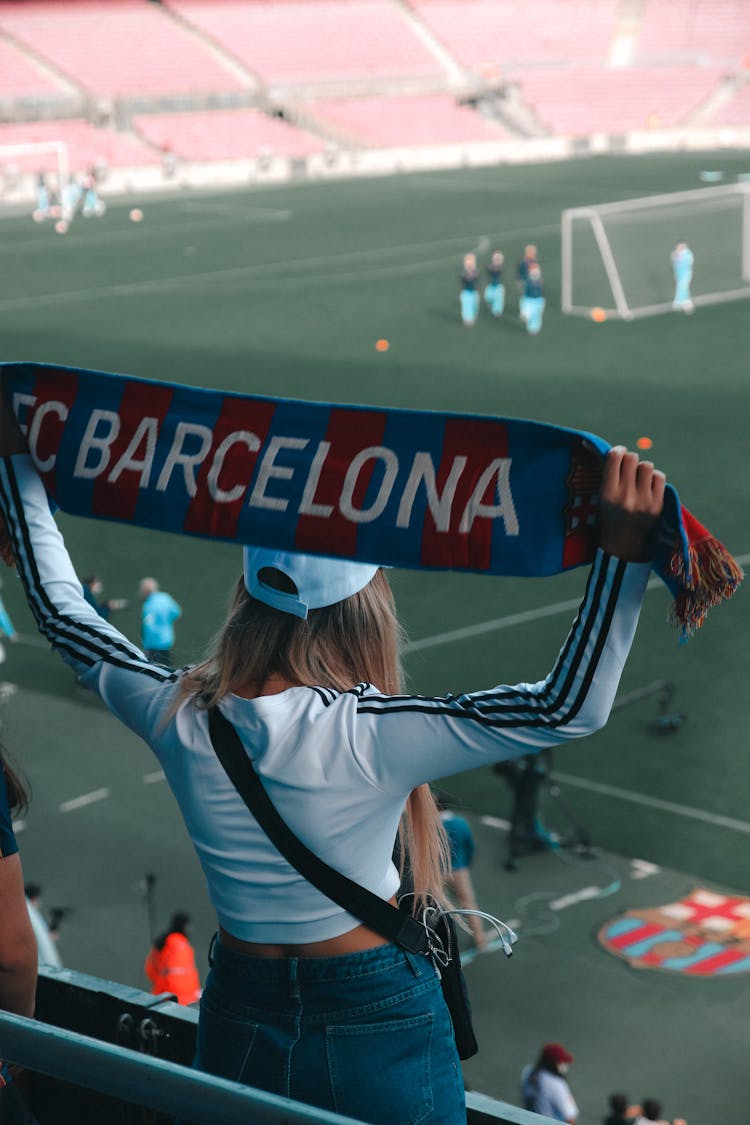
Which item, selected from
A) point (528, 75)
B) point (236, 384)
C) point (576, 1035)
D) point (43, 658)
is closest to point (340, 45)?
point (528, 75)

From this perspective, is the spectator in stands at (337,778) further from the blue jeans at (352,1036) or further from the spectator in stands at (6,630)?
the spectator in stands at (6,630)

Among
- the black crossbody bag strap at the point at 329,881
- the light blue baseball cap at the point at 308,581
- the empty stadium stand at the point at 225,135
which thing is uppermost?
the empty stadium stand at the point at 225,135

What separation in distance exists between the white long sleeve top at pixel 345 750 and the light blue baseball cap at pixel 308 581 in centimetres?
19

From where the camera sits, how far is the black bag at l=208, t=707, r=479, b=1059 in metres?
3.15

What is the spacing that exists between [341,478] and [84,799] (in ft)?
35.4

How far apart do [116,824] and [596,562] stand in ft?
35.2

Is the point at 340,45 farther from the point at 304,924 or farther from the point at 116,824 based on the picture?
the point at 304,924

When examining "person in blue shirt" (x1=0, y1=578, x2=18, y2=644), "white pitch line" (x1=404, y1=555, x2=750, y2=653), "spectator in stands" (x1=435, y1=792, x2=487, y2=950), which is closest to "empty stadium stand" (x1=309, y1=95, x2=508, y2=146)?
"white pitch line" (x1=404, y1=555, x2=750, y2=653)

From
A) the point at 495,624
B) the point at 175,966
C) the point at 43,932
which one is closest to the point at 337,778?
the point at 43,932

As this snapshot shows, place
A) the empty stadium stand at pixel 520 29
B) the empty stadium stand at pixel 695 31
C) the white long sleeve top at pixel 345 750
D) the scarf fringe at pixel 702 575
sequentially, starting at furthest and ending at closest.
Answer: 1. the empty stadium stand at pixel 520 29
2. the empty stadium stand at pixel 695 31
3. the white long sleeve top at pixel 345 750
4. the scarf fringe at pixel 702 575

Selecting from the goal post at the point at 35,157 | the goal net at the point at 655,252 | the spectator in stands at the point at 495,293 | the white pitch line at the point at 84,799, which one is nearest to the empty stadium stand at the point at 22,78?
the goal post at the point at 35,157

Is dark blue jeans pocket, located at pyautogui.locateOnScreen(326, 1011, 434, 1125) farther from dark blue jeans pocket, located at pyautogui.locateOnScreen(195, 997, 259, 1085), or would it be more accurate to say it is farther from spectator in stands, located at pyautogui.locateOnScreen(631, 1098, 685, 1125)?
spectator in stands, located at pyautogui.locateOnScreen(631, 1098, 685, 1125)

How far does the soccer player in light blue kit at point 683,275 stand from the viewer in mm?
35688

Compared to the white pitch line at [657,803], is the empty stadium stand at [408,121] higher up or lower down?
higher up
